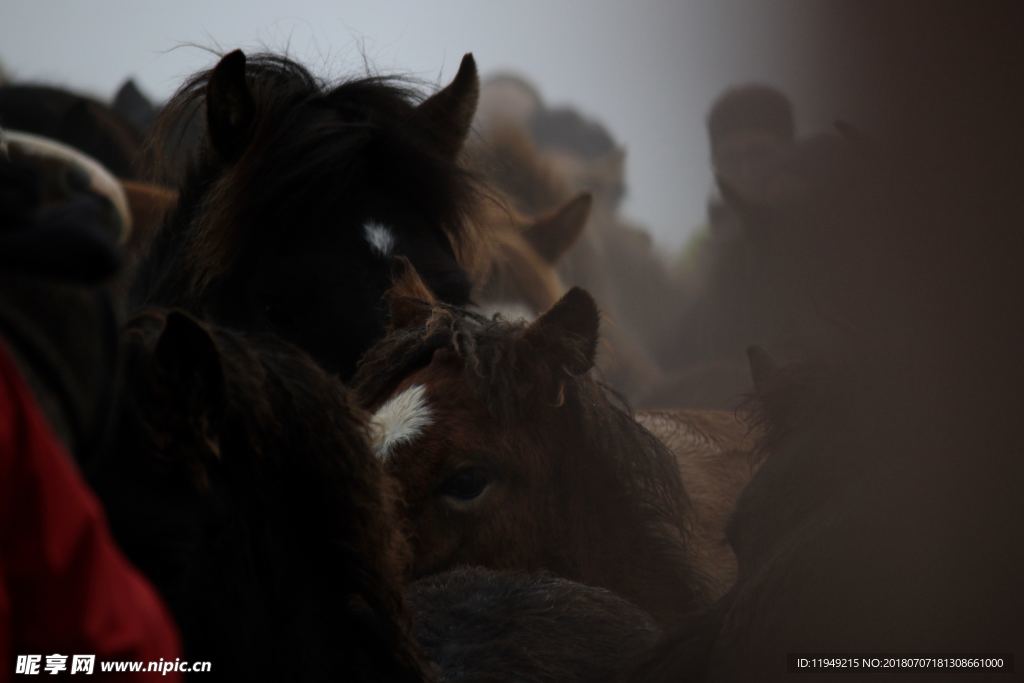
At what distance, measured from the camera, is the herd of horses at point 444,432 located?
62.0 inches

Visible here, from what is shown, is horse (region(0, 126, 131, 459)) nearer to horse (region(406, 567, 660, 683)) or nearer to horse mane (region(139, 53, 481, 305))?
horse (region(406, 567, 660, 683))

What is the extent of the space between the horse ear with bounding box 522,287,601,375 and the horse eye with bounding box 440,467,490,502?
0.39 m

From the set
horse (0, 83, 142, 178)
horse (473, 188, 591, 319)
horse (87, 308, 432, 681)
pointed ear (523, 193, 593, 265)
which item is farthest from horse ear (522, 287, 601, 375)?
horse (0, 83, 142, 178)

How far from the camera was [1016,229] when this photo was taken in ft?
3.99

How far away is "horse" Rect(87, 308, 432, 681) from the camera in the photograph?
159 cm

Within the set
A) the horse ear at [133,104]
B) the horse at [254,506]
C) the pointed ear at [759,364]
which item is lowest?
the horse at [254,506]

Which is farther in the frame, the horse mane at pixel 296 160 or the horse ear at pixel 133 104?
the horse ear at pixel 133 104

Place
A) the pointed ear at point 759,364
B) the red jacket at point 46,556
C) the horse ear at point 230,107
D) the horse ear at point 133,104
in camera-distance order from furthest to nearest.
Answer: the horse ear at point 133,104
the pointed ear at point 759,364
the horse ear at point 230,107
the red jacket at point 46,556

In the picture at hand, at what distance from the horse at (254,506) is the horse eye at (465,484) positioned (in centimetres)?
101

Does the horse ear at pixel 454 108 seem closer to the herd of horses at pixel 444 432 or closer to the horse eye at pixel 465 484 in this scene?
the herd of horses at pixel 444 432

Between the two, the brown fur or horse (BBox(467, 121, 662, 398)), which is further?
horse (BBox(467, 121, 662, 398))

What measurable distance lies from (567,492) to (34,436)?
7.52ft

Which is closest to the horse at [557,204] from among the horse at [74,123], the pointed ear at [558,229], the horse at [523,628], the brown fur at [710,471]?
the pointed ear at [558,229]

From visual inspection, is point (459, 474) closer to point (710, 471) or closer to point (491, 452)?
point (491, 452)
